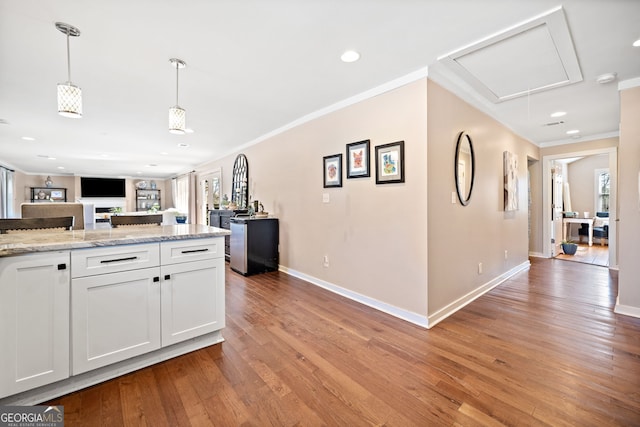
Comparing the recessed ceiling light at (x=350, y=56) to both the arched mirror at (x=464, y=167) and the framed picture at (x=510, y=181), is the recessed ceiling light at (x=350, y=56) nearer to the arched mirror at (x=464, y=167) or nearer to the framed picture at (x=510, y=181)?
the arched mirror at (x=464, y=167)

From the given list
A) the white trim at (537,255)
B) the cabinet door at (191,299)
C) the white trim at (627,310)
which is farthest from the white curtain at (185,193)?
the white trim at (627,310)

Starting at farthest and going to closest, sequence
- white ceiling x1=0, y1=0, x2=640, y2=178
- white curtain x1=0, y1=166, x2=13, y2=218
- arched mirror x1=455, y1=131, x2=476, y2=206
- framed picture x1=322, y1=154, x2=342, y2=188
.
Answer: white curtain x1=0, y1=166, x2=13, y2=218
framed picture x1=322, y1=154, x2=342, y2=188
arched mirror x1=455, y1=131, x2=476, y2=206
white ceiling x1=0, y1=0, x2=640, y2=178

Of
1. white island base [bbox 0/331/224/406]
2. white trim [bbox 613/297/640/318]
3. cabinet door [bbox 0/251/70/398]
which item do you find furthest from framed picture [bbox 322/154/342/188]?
white trim [bbox 613/297/640/318]

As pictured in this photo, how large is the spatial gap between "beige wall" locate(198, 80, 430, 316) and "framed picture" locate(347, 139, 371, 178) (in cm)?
7

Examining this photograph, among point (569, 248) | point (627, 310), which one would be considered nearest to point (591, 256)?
point (569, 248)

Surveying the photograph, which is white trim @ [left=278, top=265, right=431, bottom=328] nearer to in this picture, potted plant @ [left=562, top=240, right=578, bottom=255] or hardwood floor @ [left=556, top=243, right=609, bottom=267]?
hardwood floor @ [left=556, top=243, right=609, bottom=267]

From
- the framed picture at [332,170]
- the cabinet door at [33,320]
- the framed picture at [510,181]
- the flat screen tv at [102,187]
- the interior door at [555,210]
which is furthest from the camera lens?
the flat screen tv at [102,187]

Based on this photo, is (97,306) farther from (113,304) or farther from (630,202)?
(630,202)

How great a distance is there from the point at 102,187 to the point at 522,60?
531 inches

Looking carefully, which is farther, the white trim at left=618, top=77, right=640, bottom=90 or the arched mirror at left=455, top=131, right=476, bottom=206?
the arched mirror at left=455, top=131, right=476, bottom=206

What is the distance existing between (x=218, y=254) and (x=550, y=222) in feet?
20.2

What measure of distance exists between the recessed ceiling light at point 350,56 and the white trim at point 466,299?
2.35 meters

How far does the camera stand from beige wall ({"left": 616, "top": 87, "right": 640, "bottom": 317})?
104 inches

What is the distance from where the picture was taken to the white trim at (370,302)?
2.49 metres
